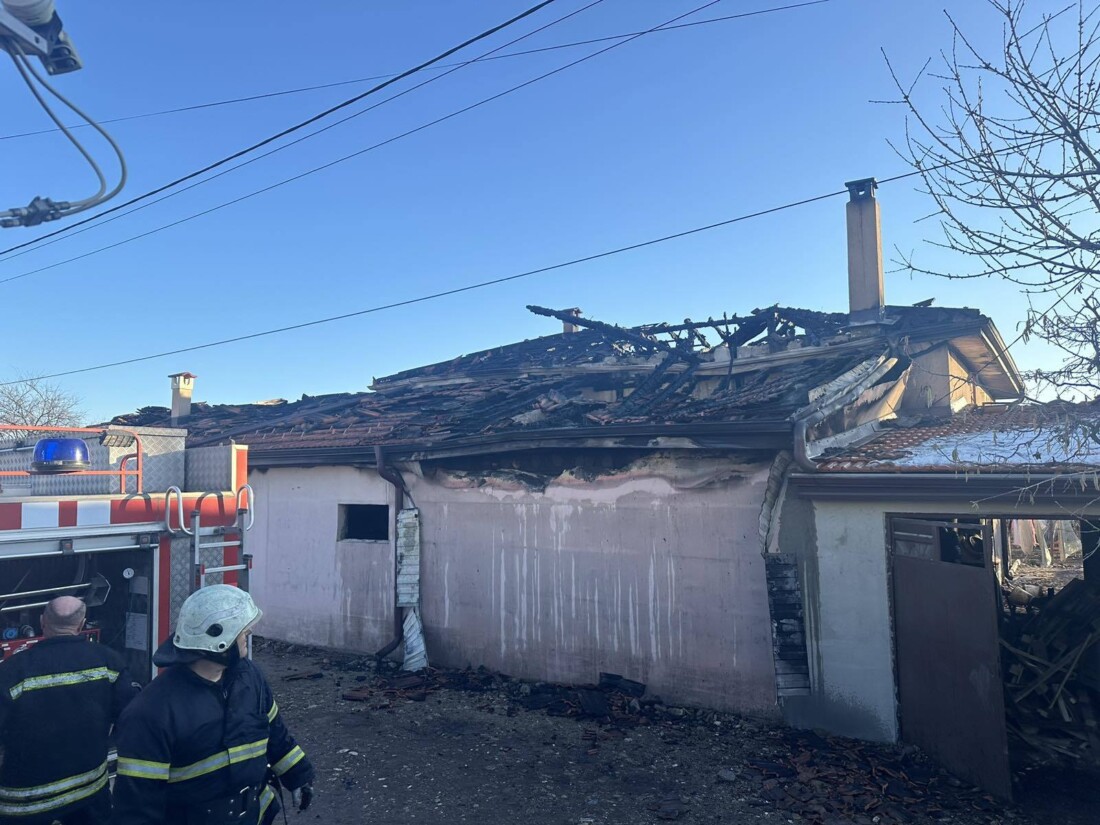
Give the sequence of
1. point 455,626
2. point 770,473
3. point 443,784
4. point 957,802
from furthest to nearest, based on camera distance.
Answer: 1. point 455,626
2. point 770,473
3. point 443,784
4. point 957,802

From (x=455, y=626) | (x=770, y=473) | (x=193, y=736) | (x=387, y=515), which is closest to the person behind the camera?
(x=193, y=736)

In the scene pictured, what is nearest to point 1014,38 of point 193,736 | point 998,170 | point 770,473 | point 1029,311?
point 998,170

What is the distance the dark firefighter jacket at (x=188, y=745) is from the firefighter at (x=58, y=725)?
3.13ft

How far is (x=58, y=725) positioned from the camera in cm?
353

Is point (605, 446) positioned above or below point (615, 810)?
above

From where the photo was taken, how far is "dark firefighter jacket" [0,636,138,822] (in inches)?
137

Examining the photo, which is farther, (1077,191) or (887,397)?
(887,397)

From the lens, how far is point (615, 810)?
19.0ft

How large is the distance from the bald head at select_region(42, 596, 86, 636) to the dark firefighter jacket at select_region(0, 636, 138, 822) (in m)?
0.05

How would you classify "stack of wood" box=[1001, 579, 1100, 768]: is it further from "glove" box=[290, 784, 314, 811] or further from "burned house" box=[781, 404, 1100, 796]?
"glove" box=[290, 784, 314, 811]

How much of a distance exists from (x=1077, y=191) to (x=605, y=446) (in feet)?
16.6

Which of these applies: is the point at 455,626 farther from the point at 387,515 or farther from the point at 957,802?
the point at 957,802

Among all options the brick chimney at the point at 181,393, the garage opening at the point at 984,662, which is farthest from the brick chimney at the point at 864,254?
the brick chimney at the point at 181,393

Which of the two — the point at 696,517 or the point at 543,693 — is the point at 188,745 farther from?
the point at 543,693
